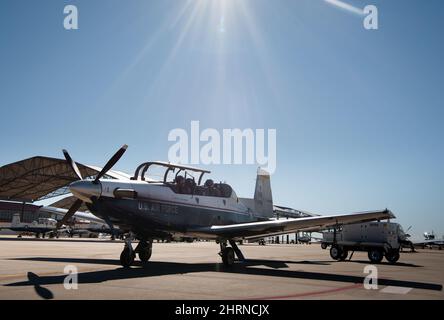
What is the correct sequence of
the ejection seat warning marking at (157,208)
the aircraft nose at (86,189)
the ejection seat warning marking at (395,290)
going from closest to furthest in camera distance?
the ejection seat warning marking at (395,290), the aircraft nose at (86,189), the ejection seat warning marking at (157,208)

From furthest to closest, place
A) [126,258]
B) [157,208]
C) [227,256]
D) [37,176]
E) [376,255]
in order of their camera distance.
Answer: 1. [37,176]
2. [376,255]
3. [227,256]
4. [157,208]
5. [126,258]

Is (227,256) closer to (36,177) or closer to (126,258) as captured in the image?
(126,258)

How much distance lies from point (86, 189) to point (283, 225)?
25.7 feet

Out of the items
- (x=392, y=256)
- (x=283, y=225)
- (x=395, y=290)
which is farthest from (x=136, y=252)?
(x=392, y=256)

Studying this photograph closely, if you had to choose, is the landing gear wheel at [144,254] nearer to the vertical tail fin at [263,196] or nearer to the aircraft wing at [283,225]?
the aircraft wing at [283,225]

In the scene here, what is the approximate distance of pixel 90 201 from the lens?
14.1 metres

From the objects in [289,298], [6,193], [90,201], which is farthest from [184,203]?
[6,193]

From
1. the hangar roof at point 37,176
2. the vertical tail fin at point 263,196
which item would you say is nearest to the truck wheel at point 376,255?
the vertical tail fin at point 263,196

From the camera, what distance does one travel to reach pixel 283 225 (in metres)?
15.9

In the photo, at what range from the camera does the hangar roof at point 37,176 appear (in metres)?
58.1

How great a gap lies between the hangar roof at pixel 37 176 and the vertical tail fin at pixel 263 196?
114 ft

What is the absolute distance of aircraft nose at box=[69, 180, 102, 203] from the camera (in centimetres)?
1360
